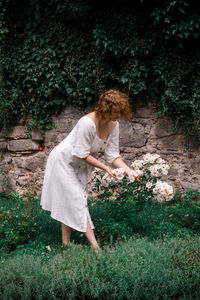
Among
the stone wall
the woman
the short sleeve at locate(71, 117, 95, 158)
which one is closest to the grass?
the woman

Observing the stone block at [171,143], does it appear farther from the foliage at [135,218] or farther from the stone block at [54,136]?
the stone block at [54,136]

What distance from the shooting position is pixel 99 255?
261cm

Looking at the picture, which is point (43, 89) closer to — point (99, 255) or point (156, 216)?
point (156, 216)

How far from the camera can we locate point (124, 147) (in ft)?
17.0

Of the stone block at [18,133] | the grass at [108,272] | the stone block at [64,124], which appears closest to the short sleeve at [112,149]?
the grass at [108,272]

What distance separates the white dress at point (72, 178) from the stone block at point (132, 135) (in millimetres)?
2013

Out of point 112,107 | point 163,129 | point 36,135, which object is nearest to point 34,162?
point 36,135

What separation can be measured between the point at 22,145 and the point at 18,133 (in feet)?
0.82

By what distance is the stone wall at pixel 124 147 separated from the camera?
16.2 feet

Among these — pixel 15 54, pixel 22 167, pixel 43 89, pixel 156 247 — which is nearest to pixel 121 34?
pixel 43 89

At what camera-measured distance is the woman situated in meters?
2.78

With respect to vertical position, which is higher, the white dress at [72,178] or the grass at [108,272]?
the white dress at [72,178]

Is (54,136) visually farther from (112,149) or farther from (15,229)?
(112,149)

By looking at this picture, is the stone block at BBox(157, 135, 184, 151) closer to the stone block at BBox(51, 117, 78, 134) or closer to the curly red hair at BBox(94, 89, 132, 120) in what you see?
the stone block at BBox(51, 117, 78, 134)
